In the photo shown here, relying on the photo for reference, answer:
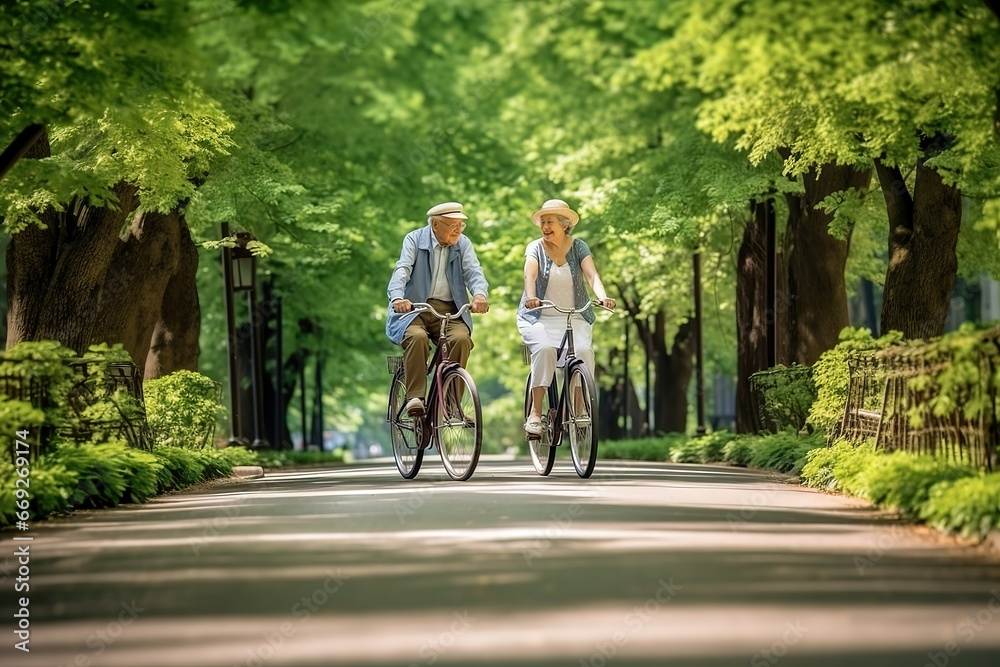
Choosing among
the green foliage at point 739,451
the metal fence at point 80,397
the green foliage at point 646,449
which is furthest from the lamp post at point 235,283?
the metal fence at point 80,397

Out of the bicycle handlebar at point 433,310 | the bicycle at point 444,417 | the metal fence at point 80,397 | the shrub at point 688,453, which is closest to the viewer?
the metal fence at point 80,397

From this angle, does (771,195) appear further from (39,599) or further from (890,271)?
(39,599)

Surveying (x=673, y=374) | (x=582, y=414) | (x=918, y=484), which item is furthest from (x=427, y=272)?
(x=673, y=374)

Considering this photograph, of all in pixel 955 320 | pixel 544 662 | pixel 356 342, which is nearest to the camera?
pixel 544 662

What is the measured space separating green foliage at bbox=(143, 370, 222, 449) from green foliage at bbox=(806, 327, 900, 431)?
759 cm

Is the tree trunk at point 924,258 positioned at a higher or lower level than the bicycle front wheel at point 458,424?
higher

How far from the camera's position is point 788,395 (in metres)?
20.6

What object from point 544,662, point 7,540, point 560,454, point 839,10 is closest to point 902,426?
point 839,10

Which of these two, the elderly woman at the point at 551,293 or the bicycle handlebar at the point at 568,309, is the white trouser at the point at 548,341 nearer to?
the elderly woman at the point at 551,293

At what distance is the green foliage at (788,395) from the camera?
66.7 ft

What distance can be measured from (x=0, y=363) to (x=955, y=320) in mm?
45490

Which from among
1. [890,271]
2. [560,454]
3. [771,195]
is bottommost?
[560,454]

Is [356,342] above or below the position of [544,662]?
above

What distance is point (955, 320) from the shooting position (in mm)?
53562
